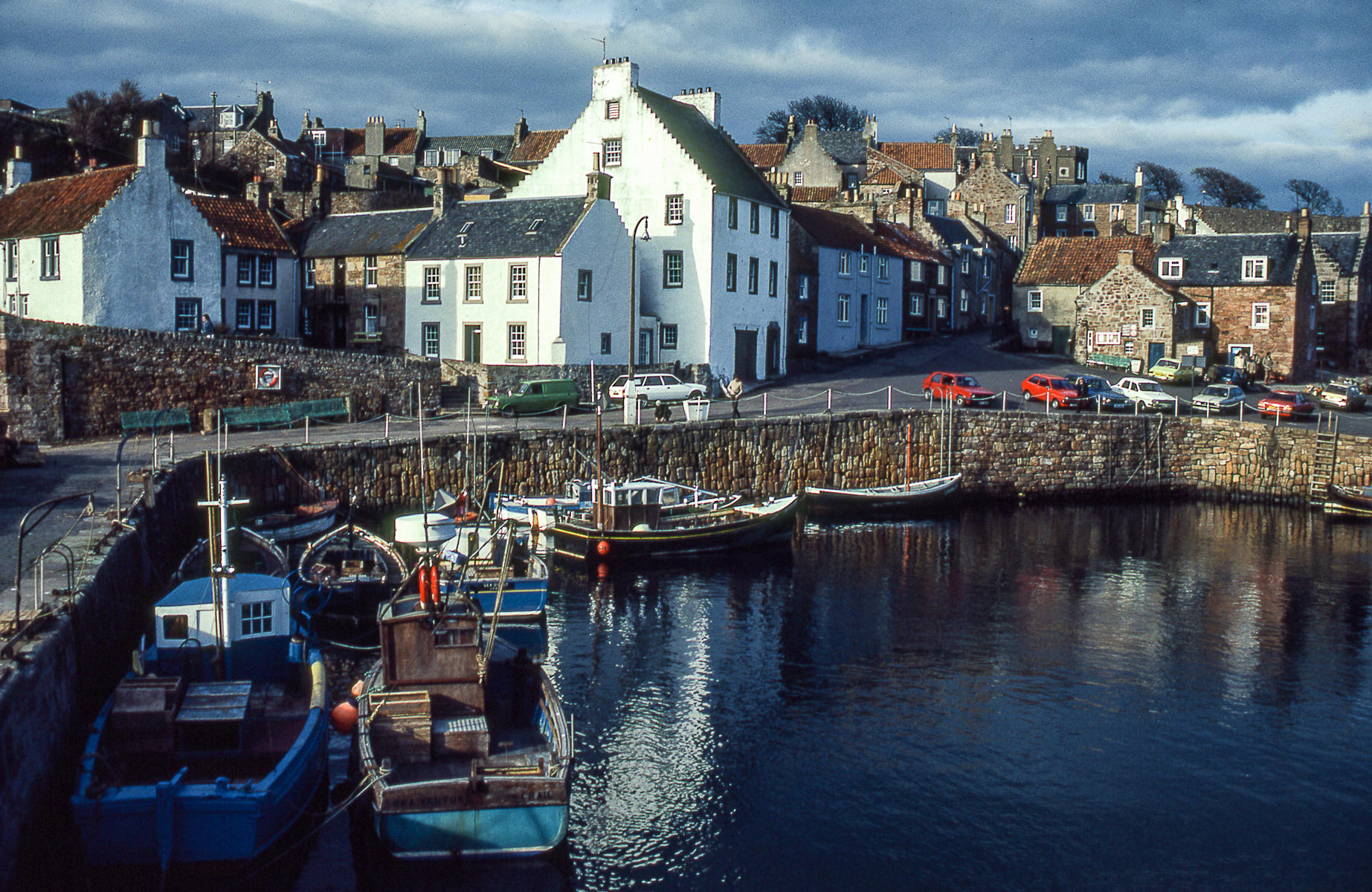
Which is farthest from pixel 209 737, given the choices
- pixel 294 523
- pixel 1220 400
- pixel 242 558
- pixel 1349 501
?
pixel 1220 400

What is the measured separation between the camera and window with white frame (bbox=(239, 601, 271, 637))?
1975 centimetres

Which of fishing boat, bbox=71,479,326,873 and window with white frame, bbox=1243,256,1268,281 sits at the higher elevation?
window with white frame, bbox=1243,256,1268,281

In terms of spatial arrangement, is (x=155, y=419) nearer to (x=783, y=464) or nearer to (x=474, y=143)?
(x=783, y=464)

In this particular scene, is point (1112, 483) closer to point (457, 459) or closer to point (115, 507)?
point (457, 459)

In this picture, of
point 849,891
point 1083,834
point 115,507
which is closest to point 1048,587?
point 1083,834

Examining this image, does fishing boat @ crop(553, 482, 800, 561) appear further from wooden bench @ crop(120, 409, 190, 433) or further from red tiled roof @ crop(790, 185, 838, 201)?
red tiled roof @ crop(790, 185, 838, 201)

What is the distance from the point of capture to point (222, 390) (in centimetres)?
4344

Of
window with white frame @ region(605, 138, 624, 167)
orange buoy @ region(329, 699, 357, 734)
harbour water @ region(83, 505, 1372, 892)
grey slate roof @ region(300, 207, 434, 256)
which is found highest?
window with white frame @ region(605, 138, 624, 167)

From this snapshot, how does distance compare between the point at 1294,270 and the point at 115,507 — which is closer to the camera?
the point at 115,507

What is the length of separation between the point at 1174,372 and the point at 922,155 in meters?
50.7

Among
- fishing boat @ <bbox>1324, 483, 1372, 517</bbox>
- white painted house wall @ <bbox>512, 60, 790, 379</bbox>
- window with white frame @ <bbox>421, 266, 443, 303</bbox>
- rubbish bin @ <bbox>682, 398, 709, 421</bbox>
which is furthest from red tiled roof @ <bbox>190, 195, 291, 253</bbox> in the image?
fishing boat @ <bbox>1324, 483, 1372, 517</bbox>

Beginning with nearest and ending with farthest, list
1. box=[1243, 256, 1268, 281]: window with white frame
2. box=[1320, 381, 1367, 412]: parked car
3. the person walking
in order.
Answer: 1. the person walking
2. box=[1320, 381, 1367, 412]: parked car
3. box=[1243, 256, 1268, 281]: window with white frame

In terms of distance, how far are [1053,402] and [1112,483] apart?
171 inches

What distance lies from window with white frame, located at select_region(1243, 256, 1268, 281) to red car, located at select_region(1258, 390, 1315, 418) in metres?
14.6
